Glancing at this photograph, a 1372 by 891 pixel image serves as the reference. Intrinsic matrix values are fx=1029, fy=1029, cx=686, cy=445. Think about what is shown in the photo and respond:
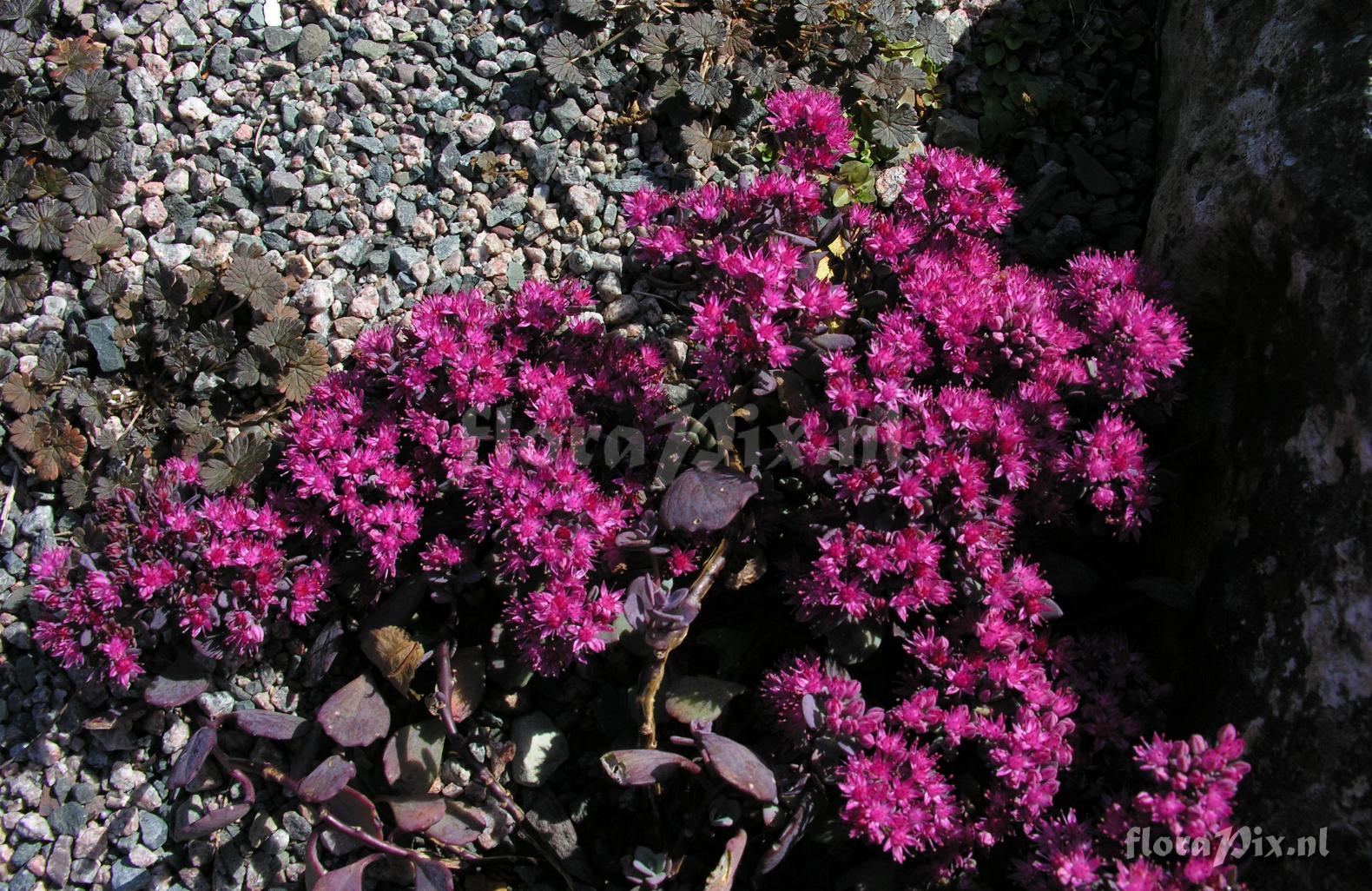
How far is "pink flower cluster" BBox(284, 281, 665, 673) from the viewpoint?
2.33m

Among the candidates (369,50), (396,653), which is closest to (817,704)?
(396,653)

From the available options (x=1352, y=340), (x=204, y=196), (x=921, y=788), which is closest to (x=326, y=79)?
(x=204, y=196)

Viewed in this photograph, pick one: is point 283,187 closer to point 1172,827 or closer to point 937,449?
point 937,449

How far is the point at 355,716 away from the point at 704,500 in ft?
3.26

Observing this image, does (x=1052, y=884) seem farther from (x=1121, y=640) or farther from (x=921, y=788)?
(x=1121, y=640)

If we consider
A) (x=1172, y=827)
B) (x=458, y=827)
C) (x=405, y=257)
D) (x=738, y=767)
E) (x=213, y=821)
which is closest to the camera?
(x=1172, y=827)

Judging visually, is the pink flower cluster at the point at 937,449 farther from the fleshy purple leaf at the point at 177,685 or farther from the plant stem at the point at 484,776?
the fleshy purple leaf at the point at 177,685

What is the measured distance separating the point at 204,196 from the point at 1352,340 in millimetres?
3065

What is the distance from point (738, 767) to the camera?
6.88ft

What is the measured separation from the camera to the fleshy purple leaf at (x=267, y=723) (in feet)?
7.94

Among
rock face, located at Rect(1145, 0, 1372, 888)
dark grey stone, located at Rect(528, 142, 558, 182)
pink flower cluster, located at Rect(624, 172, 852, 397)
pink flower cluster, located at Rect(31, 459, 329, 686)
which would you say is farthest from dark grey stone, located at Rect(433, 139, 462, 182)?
rock face, located at Rect(1145, 0, 1372, 888)

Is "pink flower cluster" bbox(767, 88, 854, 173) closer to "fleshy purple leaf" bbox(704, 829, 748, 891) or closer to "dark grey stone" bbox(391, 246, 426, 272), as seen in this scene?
"dark grey stone" bbox(391, 246, 426, 272)

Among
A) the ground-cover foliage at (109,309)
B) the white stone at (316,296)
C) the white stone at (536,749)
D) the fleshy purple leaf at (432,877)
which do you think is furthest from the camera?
the white stone at (316,296)

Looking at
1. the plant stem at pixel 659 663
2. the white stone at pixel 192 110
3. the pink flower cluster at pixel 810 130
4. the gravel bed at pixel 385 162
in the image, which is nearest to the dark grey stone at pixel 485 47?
the gravel bed at pixel 385 162
